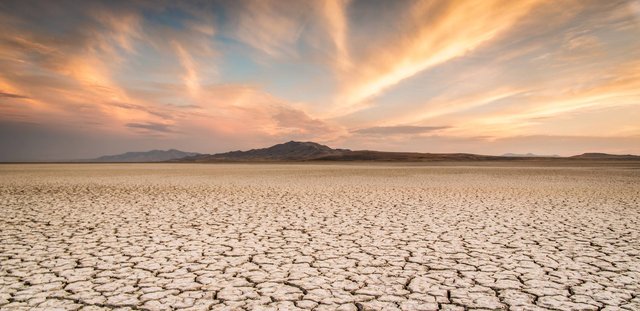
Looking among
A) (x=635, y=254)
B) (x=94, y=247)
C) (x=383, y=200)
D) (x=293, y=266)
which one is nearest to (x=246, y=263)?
(x=293, y=266)

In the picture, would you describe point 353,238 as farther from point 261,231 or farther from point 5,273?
point 5,273

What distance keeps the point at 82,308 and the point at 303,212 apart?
5272 mm

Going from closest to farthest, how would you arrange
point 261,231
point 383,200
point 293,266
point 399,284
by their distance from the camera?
point 399,284 < point 293,266 < point 261,231 < point 383,200

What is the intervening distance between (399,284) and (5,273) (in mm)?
4162

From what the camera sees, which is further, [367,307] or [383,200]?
[383,200]

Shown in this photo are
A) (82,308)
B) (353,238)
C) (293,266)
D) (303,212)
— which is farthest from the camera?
(303,212)

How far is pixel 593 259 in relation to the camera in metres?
4.32

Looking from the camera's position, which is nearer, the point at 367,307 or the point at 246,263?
the point at 367,307

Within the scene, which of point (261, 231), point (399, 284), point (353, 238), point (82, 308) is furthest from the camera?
point (261, 231)

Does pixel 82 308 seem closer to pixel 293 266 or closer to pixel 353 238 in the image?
pixel 293 266

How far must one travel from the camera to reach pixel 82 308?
2.94m

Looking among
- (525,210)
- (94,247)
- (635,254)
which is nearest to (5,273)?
(94,247)

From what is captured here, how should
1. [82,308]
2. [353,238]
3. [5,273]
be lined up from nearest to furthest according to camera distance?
1. [82,308]
2. [5,273]
3. [353,238]

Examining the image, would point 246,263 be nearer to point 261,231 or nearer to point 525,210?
point 261,231
